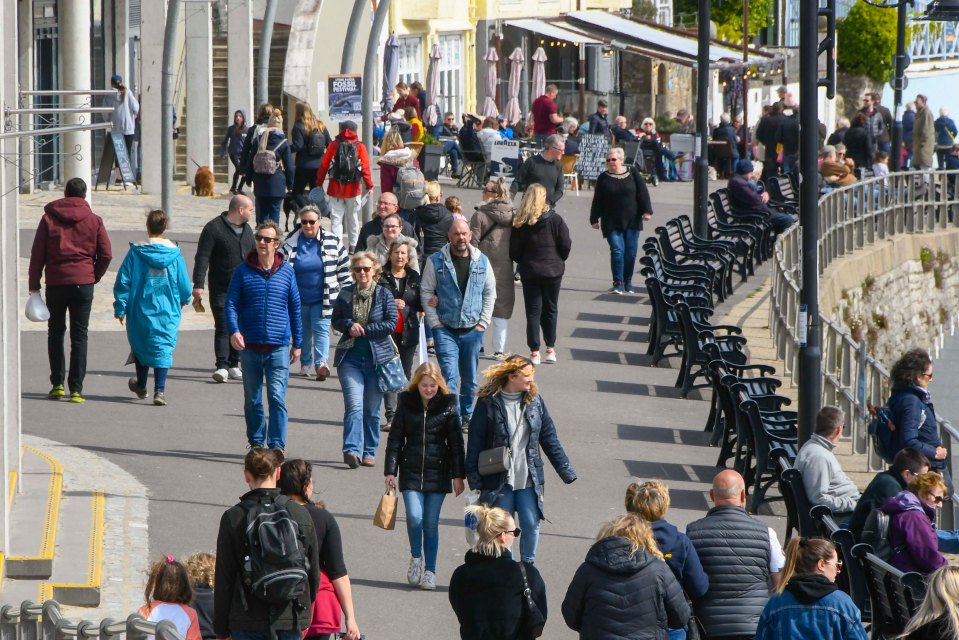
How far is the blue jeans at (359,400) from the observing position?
1248cm

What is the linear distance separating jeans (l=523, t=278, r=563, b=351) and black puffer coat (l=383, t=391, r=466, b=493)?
6190 millimetres

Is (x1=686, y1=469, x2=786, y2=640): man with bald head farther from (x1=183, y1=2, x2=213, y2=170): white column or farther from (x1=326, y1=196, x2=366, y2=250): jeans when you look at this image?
(x1=183, y1=2, x2=213, y2=170): white column

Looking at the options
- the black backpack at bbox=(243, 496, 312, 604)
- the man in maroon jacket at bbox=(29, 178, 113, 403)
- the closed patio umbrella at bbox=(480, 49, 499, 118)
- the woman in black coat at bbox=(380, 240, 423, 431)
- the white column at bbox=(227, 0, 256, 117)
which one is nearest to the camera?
the black backpack at bbox=(243, 496, 312, 604)

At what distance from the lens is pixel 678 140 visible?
37688 millimetres

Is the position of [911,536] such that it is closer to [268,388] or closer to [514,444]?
[514,444]

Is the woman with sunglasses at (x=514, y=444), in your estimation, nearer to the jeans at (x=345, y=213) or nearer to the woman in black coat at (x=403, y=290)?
the woman in black coat at (x=403, y=290)

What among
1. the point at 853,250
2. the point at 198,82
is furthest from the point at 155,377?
the point at 198,82

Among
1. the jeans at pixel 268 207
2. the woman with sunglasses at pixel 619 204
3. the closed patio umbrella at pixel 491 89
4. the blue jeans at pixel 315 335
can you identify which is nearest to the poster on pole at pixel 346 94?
the jeans at pixel 268 207

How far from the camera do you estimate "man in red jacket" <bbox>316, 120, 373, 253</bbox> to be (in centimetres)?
2042

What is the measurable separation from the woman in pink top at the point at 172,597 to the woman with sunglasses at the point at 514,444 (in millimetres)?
2700

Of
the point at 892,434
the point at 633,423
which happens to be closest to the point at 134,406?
the point at 633,423

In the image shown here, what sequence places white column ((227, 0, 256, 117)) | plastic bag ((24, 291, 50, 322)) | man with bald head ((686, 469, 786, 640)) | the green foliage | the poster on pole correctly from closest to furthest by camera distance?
man with bald head ((686, 469, 786, 640)), plastic bag ((24, 291, 50, 322)), the poster on pole, white column ((227, 0, 256, 117)), the green foliage

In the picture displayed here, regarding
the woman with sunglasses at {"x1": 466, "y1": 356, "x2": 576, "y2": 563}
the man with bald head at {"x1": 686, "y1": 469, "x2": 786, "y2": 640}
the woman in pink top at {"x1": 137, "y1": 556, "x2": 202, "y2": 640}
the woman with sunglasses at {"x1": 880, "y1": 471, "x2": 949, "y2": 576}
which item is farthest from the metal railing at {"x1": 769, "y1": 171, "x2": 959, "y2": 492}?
the woman in pink top at {"x1": 137, "y1": 556, "x2": 202, "y2": 640}

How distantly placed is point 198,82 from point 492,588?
24.1m
